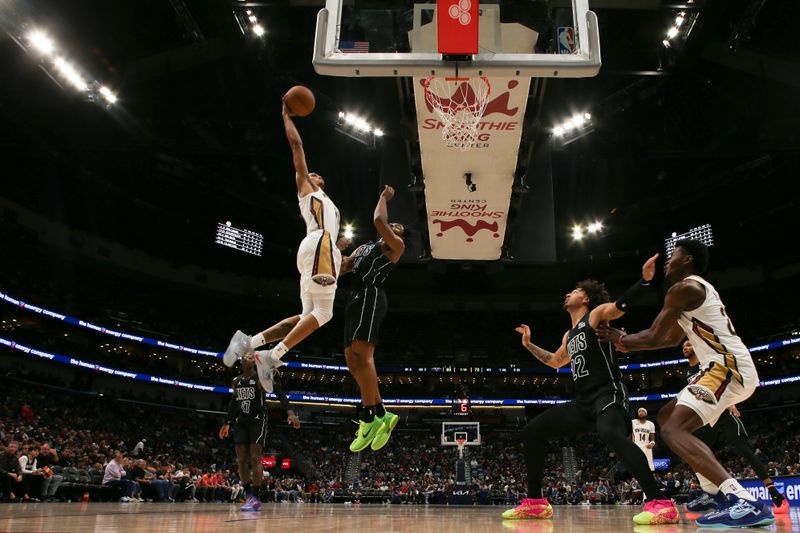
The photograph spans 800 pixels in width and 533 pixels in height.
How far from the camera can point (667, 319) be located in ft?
13.3

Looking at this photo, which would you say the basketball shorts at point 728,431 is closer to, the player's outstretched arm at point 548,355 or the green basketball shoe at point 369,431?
the player's outstretched arm at point 548,355

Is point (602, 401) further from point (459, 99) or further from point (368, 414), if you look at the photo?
point (459, 99)

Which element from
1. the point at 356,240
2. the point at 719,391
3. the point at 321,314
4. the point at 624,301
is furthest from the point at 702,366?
the point at 356,240

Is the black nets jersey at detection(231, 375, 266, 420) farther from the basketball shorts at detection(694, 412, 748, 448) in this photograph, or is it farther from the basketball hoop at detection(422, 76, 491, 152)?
the basketball shorts at detection(694, 412, 748, 448)

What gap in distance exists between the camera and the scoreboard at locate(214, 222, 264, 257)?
1033 inches

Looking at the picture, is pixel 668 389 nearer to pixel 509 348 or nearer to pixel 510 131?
pixel 509 348

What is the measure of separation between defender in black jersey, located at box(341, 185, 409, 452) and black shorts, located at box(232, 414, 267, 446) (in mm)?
3102

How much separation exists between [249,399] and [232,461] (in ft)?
68.7

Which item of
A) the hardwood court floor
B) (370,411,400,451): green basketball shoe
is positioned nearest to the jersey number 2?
the hardwood court floor

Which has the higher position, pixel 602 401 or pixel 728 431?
pixel 602 401

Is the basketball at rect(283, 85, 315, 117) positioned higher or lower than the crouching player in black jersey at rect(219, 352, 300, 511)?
higher

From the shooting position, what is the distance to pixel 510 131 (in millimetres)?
9836

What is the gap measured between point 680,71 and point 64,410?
76.2ft

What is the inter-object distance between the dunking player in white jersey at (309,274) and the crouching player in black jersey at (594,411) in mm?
2017
